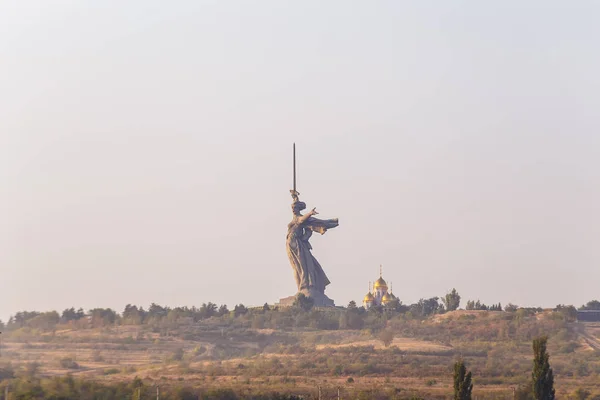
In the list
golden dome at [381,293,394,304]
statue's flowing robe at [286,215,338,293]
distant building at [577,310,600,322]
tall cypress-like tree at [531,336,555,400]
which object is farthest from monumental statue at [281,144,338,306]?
tall cypress-like tree at [531,336,555,400]

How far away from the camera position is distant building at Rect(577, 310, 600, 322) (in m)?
126

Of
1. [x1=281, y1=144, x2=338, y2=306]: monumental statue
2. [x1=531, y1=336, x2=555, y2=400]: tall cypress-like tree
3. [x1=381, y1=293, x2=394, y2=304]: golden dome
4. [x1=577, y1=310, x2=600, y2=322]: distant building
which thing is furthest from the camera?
[x1=381, y1=293, x2=394, y2=304]: golden dome

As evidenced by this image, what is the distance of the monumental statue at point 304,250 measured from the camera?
5202 inches

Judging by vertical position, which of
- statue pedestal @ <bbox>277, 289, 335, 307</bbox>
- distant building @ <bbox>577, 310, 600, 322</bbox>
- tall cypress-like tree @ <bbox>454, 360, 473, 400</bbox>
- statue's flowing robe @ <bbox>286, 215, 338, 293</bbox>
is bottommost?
tall cypress-like tree @ <bbox>454, 360, 473, 400</bbox>

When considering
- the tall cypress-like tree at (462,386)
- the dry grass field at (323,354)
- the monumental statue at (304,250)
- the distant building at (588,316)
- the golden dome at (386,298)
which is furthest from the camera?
the golden dome at (386,298)

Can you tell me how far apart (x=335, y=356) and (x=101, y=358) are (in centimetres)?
1693

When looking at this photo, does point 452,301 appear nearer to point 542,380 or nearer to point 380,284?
point 380,284

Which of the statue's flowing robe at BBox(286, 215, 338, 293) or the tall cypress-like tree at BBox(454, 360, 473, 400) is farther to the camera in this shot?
the statue's flowing robe at BBox(286, 215, 338, 293)

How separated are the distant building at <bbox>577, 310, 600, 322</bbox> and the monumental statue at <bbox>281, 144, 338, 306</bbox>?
2206cm

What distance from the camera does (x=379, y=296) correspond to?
149 m

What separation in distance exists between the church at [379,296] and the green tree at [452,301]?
4.97 metres

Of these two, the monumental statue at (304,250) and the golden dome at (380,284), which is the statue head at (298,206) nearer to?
the monumental statue at (304,250)

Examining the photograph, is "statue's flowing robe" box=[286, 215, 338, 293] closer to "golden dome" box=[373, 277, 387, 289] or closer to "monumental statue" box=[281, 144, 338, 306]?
"monumental statue" box=[281, 144, 338, 306]

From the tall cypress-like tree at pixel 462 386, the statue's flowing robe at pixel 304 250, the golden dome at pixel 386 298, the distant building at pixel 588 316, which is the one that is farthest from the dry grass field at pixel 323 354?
the tall cypress-like tree at pixel 462 386
